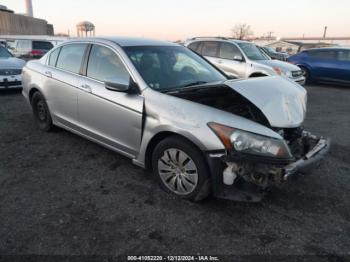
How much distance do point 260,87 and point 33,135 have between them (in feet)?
13.1

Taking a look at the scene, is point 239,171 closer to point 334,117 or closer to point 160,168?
point 160,168

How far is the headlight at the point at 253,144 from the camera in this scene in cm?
256

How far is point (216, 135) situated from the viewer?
2.63m

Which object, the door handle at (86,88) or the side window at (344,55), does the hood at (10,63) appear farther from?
the side window at (344,55)

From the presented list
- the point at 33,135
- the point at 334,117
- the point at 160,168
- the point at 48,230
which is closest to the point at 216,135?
the point at 160,168

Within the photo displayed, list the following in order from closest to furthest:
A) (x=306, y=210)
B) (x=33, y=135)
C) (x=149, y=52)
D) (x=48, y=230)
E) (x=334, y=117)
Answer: (x=48, y=230)
(x=306, y=210)
(x=149, y=52)
(x=33, y=135)
(x=334, y=117)

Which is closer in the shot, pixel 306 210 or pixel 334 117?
pixel 306 210

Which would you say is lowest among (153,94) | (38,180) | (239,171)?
(38,180)

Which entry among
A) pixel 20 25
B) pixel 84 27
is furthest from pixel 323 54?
pixel 20 25

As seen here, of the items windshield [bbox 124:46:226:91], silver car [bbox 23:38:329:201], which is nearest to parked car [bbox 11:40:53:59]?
silver car [bbox 23:38:329:201]

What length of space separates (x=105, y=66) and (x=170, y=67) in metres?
0.84

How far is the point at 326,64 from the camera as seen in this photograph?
12062 millimetres

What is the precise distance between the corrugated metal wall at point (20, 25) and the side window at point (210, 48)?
57.1 meters

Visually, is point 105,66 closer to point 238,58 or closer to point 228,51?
point 238,58
